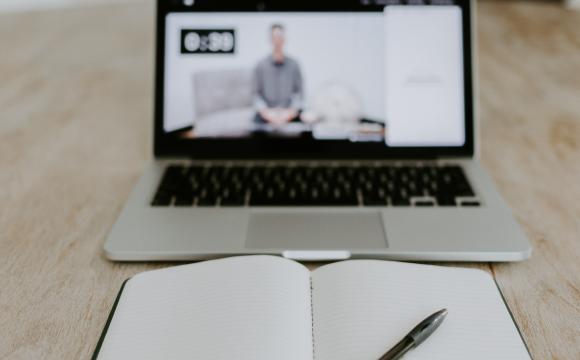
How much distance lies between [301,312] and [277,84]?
37 centimetres

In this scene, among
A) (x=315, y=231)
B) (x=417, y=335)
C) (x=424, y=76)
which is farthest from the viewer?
(x=424, y=76)

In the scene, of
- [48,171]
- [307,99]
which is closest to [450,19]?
[307,99]

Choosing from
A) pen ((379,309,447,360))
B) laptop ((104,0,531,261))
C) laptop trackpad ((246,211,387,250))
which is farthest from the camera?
laptop ((104,0,531,261))

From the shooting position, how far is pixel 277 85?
740 millimetres

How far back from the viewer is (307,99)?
74 cm

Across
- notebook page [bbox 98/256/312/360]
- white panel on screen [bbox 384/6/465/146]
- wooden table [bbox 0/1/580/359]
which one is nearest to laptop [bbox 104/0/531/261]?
white panel on screen [bbox 384/6/465/146]

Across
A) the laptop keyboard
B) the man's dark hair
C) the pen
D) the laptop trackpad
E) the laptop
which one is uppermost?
the man's dark hair

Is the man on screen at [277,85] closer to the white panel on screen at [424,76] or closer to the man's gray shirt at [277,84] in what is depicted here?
the man's gray shirt at [277,84]

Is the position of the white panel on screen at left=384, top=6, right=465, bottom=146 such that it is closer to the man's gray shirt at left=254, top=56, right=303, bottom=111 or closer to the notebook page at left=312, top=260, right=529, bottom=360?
the man's gray shirt at left=254, top=56, right=303, bottom=111

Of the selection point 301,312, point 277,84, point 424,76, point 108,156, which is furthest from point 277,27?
point 301,312

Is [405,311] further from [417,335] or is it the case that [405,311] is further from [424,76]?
[424,76]

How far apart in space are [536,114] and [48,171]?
0.80 meters

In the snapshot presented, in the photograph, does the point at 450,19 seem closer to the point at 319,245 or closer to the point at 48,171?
the point at 319,245

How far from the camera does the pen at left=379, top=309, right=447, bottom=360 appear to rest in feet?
1.40
